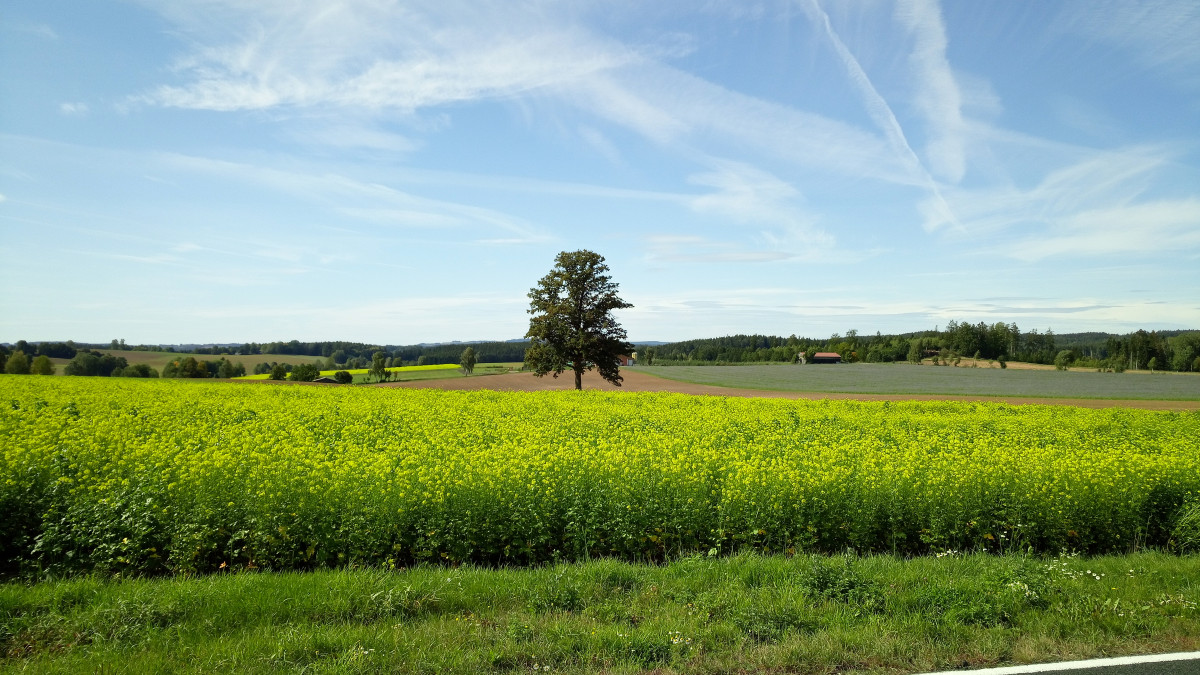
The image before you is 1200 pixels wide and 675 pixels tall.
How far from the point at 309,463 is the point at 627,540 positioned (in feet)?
18.3

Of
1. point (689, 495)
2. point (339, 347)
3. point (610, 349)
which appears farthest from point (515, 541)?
point (339, 347)

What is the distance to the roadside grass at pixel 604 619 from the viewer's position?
5.02 meters

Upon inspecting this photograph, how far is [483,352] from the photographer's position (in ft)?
455

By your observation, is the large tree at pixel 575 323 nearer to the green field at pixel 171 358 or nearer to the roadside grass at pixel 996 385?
the roadside grass at pixel 996 385

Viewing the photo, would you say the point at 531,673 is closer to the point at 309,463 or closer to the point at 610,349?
the point at 309,463

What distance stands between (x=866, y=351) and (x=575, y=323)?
388ft

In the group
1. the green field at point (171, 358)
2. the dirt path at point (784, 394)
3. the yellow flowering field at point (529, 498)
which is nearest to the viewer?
the yellow flowering field at point (529, 498)

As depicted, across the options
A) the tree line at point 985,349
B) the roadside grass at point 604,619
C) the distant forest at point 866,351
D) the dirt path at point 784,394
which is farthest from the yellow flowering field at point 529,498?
the tree line at point 985,349

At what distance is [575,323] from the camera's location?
4388 centimetres

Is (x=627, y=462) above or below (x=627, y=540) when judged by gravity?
above

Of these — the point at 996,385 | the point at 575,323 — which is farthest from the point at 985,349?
the point at 575,323

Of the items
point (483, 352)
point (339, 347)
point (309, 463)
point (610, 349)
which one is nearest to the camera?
point (309, 463)

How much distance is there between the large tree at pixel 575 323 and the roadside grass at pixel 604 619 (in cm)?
3572

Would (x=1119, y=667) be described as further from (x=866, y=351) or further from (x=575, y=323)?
(x=866, y=351)
